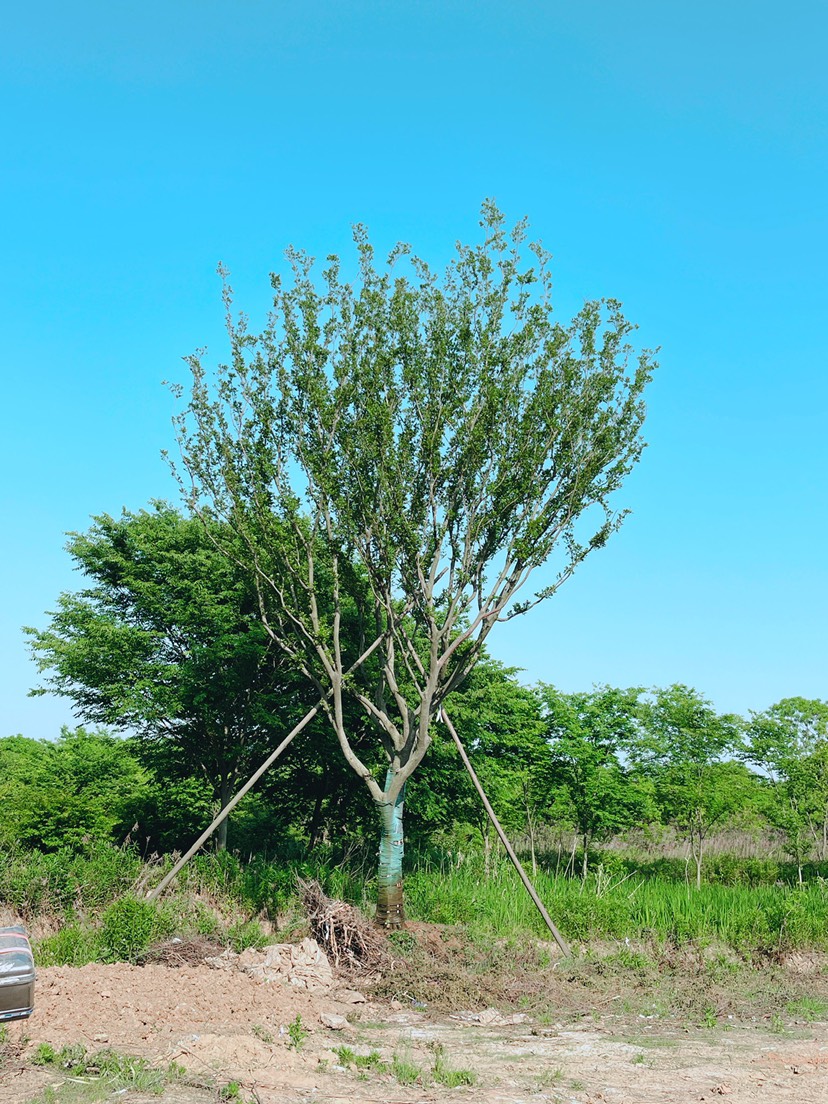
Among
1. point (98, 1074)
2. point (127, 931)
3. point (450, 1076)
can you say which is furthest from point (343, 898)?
point (98, 1074)

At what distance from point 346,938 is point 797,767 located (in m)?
16.4

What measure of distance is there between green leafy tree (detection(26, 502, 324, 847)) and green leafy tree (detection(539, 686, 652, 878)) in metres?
6.51

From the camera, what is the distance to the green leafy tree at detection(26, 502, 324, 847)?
1817 cm

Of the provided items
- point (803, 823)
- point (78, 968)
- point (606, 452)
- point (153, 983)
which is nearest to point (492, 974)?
point (153, 983)

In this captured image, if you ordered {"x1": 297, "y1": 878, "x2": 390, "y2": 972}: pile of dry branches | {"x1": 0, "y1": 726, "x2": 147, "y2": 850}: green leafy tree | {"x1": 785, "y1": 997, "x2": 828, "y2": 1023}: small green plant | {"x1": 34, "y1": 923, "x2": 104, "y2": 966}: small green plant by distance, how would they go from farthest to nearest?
1. {"x1": 0, "y1": 726, "x2": 147, "y2": 850}: green leafy tree
2. {"x1": 297, "y1": 878, "x2": 390, "y2": 972}: pile of dry branches
3. {"x1": 34, "y1": 923, "x2": 104, "y2": 966}: small green plant
4. {"x1": 785, "y1": 997, "x2": 828, "y2": 1023}: small green plant

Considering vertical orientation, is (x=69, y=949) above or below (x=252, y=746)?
below

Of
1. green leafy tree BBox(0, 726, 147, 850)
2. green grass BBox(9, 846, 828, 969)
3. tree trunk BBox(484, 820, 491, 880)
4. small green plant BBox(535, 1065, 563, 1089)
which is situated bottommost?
small green plant BBox(535, 1065, 563, 1089)

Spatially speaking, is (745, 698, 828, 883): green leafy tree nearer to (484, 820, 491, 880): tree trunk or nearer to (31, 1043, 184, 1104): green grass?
(484, 820, 491, 880): tree trunk

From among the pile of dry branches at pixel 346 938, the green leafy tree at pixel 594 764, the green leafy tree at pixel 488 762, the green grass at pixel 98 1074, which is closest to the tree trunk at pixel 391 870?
the pile of dry branches at pixel 346 938

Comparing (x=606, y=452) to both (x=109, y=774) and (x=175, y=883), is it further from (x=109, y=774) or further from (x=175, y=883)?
(x=109, y=774)

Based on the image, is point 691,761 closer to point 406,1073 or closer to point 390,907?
point 390,907

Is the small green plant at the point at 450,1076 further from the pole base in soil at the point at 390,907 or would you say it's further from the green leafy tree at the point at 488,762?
the green leafy tree at the point at 488,762

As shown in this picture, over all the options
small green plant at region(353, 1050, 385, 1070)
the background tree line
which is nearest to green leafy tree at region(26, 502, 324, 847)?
the background tree line

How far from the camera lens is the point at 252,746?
19109mm
